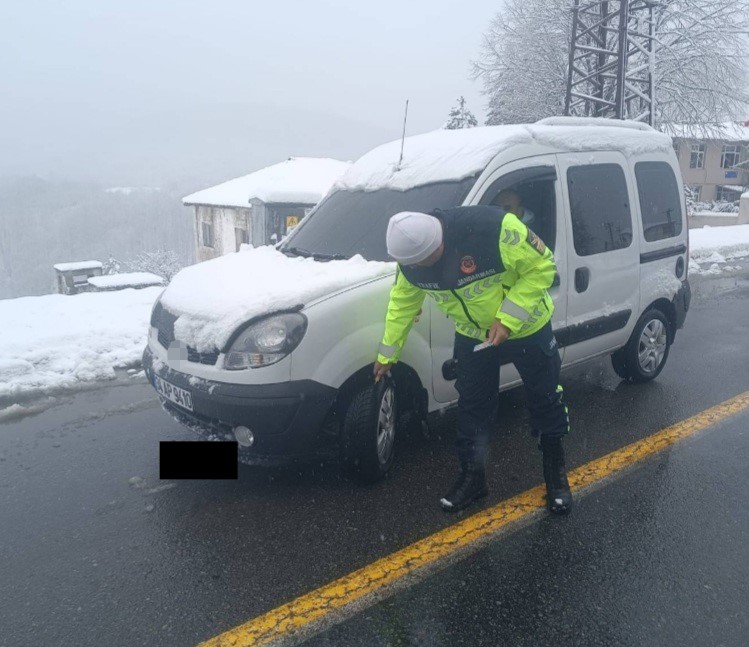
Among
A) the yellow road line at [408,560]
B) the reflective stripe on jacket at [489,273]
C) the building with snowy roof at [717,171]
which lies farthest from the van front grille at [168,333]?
the building with snowy roof at [717,171]

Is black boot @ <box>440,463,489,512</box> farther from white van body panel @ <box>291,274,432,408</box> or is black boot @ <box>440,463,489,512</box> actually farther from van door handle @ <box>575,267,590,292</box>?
van door handle @ <box>575,267,590,292</box>

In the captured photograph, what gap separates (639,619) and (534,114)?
95.2 feet

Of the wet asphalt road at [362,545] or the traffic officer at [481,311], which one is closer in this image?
the wet asphalt road at [362,545]

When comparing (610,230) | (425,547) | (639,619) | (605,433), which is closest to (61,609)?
(425,547)

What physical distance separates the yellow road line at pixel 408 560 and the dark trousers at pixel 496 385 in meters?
0.33

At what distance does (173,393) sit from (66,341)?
327 cm

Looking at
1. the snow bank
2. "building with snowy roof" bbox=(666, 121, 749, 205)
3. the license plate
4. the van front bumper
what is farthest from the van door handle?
"building with snowy roof" bbox=(666, 121, 749, 205)

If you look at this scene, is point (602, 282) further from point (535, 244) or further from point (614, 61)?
point (614, 61)

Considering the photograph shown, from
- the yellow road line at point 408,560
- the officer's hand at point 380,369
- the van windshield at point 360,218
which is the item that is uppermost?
the van windshield at point 360,218

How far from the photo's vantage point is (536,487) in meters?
3.36

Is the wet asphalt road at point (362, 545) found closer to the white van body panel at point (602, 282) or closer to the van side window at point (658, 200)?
the white van body panel at point (602, 282)

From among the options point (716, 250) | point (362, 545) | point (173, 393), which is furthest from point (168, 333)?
point (716, 250)

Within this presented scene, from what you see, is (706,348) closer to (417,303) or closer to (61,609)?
(417,303)

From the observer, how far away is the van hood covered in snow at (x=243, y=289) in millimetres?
3078
